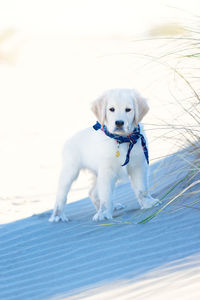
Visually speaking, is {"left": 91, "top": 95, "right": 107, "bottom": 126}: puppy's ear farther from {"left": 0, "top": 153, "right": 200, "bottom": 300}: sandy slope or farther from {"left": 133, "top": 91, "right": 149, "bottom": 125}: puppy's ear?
{"left": 0, "top": 153, "right": 200, "bottom": 300}: sandy slope

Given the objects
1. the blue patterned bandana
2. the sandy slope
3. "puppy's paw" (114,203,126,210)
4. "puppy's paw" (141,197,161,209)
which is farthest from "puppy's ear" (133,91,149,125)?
"puppy's paw" (114,203,126,210)

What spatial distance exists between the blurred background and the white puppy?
228 millimetres

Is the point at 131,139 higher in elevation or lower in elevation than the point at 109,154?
higher

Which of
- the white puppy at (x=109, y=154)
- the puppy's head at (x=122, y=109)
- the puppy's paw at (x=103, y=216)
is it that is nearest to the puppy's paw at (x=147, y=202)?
the white puppy at (x=109, y=154)

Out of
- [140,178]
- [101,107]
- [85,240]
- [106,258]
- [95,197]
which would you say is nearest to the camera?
[106,258]

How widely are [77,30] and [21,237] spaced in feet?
102

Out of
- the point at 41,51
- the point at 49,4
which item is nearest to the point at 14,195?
the point at 41,51

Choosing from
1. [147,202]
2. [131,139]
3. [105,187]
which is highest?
[131,139]

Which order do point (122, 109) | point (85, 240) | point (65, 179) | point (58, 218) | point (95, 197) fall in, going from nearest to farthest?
point (85, 240) → point (122, 109) → point (58, 218) → point (65, 179) → point (95, 197)

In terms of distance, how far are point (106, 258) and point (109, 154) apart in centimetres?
146

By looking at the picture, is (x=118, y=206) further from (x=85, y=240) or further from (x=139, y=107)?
(x=85, y=240)

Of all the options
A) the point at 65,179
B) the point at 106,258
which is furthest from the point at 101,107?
the point at 106,258

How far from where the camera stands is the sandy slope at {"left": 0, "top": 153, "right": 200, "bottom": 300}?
264 cm

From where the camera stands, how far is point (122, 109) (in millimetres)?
4430
